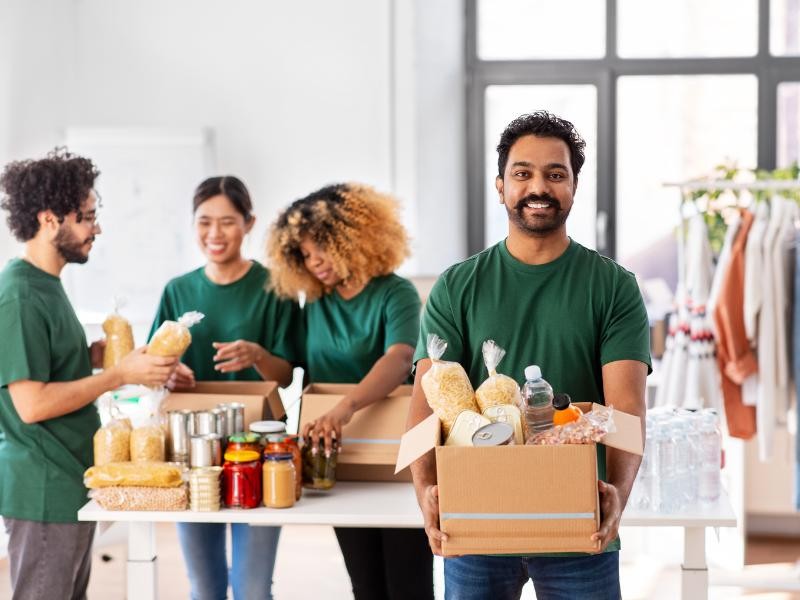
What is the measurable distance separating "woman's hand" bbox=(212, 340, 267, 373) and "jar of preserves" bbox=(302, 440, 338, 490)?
0.29 meters

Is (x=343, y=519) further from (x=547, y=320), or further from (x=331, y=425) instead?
(x=547, y=320)

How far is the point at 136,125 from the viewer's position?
4637mm

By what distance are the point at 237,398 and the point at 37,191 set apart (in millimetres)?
677

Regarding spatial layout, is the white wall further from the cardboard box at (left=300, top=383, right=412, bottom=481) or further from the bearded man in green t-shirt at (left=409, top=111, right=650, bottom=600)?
the bearded man in green t-shirt at (left=409, top=111, right=650, bottom=600)

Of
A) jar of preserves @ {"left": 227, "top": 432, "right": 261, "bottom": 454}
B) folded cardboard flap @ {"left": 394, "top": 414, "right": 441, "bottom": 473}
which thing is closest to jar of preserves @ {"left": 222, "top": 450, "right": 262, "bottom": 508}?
jar of preserves @ {"left": 227, "top": 432, "right": 261, "bottom": 454}

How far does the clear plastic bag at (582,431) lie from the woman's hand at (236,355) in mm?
1144

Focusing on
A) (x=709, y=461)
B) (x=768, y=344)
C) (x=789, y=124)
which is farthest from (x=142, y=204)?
(x=789, y=124)

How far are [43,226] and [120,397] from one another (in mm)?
840

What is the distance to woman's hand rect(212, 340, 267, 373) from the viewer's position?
8.66 feet

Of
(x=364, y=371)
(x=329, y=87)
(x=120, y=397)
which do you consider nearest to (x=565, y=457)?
(x=364, y=371)

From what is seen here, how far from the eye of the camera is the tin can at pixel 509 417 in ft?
5.55

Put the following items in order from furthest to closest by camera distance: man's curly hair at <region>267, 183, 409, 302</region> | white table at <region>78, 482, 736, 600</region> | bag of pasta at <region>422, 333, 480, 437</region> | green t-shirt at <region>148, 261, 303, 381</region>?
green t-shirt at <region>148, 261, 303, 381</region>, man's curly hair at <region>267, 183, 409, 302</region>, white table at <region>78, 482, 736, 600</region>, bag of pasta at <region>422, 333, 480, 437</region>

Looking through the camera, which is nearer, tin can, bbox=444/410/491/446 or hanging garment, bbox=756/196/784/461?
tin can, bbox=444/410/491/446

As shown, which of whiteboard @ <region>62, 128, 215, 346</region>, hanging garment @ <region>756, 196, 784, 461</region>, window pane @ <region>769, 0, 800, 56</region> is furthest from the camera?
window pane @ <region>769, 0, 800, 56</region>
